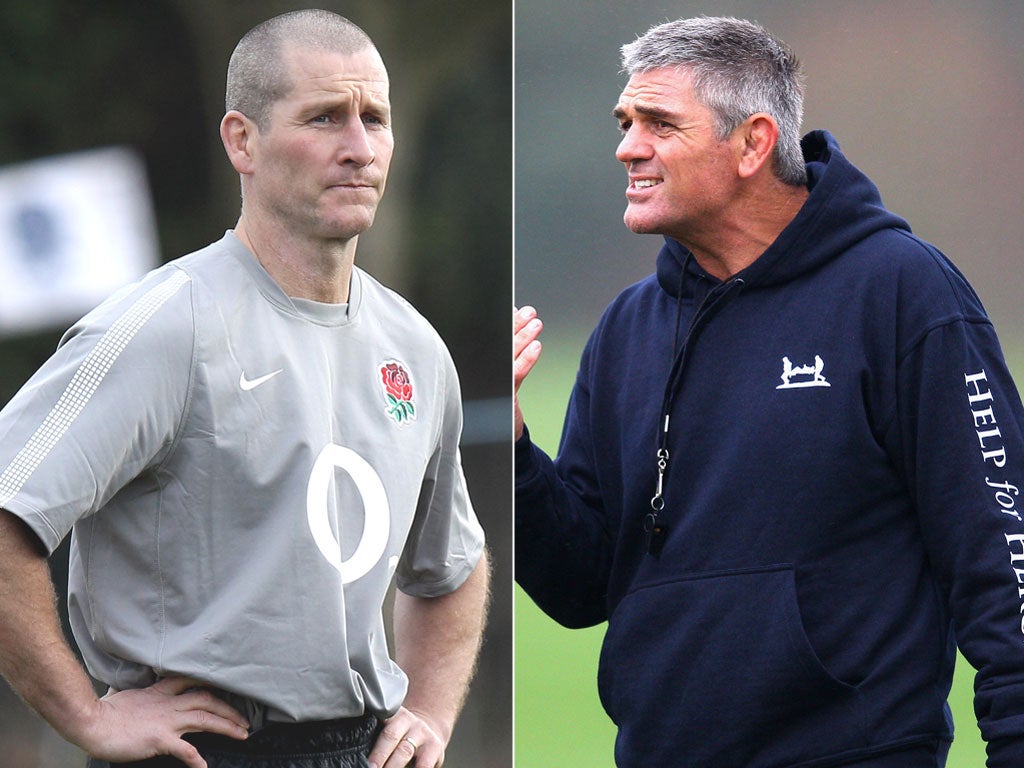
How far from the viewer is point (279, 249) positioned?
5.89 feet

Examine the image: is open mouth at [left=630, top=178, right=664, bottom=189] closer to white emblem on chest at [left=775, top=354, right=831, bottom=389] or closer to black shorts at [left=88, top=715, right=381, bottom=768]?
white emblem on chest at [left=775, top=354, right=831, bottom=389]

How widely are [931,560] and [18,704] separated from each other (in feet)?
4.73

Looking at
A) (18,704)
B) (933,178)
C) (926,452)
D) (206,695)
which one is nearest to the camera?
(206,695)

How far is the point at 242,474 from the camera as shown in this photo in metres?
1.70

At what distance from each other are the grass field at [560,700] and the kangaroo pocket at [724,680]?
2.19 meters

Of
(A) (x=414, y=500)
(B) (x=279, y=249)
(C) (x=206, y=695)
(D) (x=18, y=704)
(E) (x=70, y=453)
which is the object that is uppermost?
(B) (x=279, y=249)

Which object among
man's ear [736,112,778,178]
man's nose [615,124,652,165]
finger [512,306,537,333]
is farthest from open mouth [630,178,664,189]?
finger [512,306,537,333]

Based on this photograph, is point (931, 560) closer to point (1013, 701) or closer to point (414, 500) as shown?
point (1013, 701)

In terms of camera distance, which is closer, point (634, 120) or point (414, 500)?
point (414, 500)

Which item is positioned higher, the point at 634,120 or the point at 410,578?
the point at 634,120

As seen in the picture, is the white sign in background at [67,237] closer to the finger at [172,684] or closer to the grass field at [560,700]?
the finger at [172,684]

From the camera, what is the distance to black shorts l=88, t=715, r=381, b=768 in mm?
1772

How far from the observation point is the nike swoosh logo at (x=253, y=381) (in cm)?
171

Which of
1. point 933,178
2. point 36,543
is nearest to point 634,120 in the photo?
point 36,543
